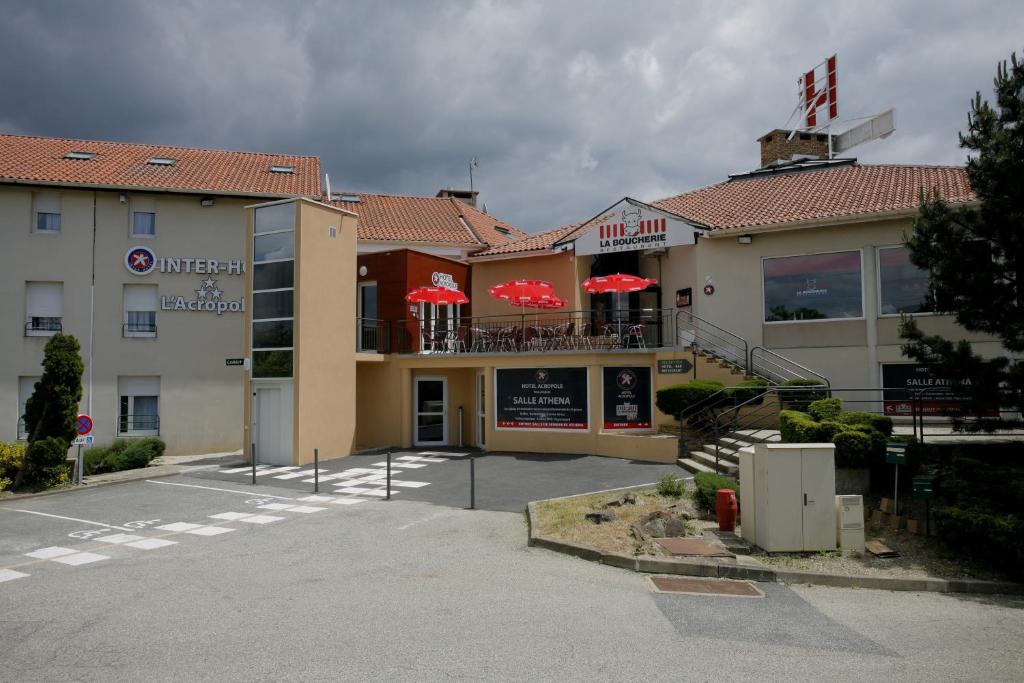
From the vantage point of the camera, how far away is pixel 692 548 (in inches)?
338

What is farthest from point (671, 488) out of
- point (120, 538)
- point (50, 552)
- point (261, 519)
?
point (50, 552)

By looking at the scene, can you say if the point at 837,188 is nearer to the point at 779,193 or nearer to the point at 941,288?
the point at 779,193

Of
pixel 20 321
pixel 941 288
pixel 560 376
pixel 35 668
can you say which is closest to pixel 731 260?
pixel 560 376

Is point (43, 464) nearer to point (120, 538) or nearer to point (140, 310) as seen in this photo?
point (120, 538)

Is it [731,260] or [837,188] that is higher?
[837,188]

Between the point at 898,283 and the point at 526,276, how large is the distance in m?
10.5

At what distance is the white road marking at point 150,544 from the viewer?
923cm

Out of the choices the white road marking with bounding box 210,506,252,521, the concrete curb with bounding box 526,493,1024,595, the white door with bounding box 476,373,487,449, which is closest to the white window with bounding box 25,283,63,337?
the white door with bounding box 476,373,487,449

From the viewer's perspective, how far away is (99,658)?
525 cm

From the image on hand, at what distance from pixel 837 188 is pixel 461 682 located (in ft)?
61.7

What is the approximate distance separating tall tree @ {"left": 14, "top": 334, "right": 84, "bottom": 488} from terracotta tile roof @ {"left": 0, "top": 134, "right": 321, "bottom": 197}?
25.3 ft

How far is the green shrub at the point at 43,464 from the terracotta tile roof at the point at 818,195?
17139mm

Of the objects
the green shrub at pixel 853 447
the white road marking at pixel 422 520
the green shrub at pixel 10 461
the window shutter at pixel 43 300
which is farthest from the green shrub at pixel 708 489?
the window shutter at pixel 43 300

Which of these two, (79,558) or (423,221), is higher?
(423,221)
